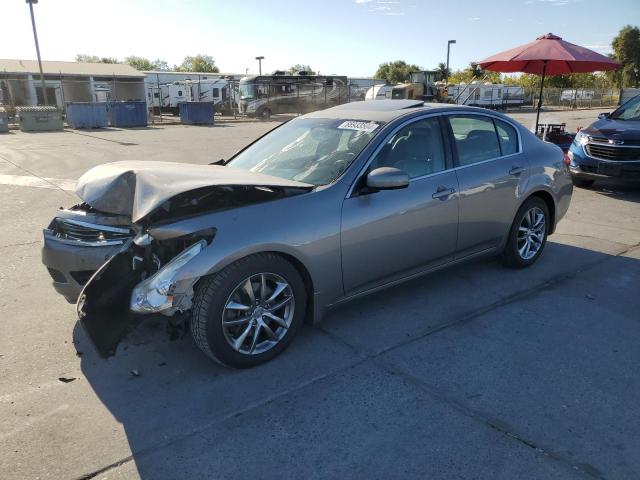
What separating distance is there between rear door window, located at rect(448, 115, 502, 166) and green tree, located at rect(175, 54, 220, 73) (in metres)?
104

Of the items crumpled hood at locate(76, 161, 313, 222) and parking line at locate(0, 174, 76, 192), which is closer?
crumpled hood at locate(76, 161, 313, 222)

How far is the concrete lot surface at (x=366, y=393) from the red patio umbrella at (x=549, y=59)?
596cm

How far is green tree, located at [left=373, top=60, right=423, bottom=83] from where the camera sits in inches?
3617

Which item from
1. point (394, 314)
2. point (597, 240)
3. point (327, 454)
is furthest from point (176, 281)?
point (597, 240)

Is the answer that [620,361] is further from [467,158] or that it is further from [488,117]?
[488,117]

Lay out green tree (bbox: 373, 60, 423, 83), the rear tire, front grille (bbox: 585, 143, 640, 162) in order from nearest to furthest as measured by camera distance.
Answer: front grille (bbox: 585, 143, 640, 162)
the rear tire
green tree (bbox: 373, 60, 423, 83)

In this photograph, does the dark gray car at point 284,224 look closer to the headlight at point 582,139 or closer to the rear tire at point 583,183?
the headlight at point 582,139

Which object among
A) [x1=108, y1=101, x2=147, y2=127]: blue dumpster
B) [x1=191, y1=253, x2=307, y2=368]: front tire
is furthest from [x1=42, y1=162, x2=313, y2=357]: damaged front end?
[x1=108, y1=101, x2=147, y2=127]: blue dumpster

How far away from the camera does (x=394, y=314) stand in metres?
4.14

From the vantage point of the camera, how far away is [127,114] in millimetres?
26344

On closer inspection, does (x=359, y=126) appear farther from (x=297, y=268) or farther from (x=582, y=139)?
(x=582, y=139)

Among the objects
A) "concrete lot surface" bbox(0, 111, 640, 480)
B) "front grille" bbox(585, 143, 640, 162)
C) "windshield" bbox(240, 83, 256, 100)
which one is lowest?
"concrete lot surface" bbox(0, 111, 640, 480)

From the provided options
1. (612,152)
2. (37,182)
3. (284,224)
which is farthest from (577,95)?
(284,224)

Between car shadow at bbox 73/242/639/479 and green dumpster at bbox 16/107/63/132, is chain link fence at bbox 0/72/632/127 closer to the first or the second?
green dumpster at bbox 16/107/63/132
